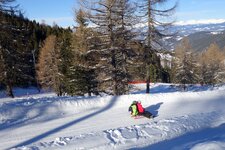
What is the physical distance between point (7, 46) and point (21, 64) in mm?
2766

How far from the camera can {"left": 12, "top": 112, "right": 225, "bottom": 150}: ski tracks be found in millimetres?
11391

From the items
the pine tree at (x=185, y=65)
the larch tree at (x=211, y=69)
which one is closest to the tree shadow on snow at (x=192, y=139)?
the pine tree at (x=185, y=65)

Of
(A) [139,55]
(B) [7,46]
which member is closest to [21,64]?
(B) [7,46]

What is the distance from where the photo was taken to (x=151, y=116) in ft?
51.1

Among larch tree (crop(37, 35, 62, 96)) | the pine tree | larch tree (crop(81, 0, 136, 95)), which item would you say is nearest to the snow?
larch tree (crop(81, 0, 136, 95))

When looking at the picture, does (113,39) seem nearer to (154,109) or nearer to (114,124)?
(154,109)

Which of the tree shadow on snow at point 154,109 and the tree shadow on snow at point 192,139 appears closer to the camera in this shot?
the tree shadow on snow at point 192,139

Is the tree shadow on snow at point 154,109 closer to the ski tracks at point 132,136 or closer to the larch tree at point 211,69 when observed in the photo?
the ski tracks at point 132,136

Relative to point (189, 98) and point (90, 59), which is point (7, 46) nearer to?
point (90, 59)

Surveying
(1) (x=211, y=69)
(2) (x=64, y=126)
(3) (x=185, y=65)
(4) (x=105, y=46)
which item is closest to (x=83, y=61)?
(4) (x=105, y=46)

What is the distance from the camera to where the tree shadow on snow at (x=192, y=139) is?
38.6 feet

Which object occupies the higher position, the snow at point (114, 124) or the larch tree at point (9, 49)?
the larch tree at point (9, 49)

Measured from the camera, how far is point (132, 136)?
12125 millimetres

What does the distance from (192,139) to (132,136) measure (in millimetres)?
2429
